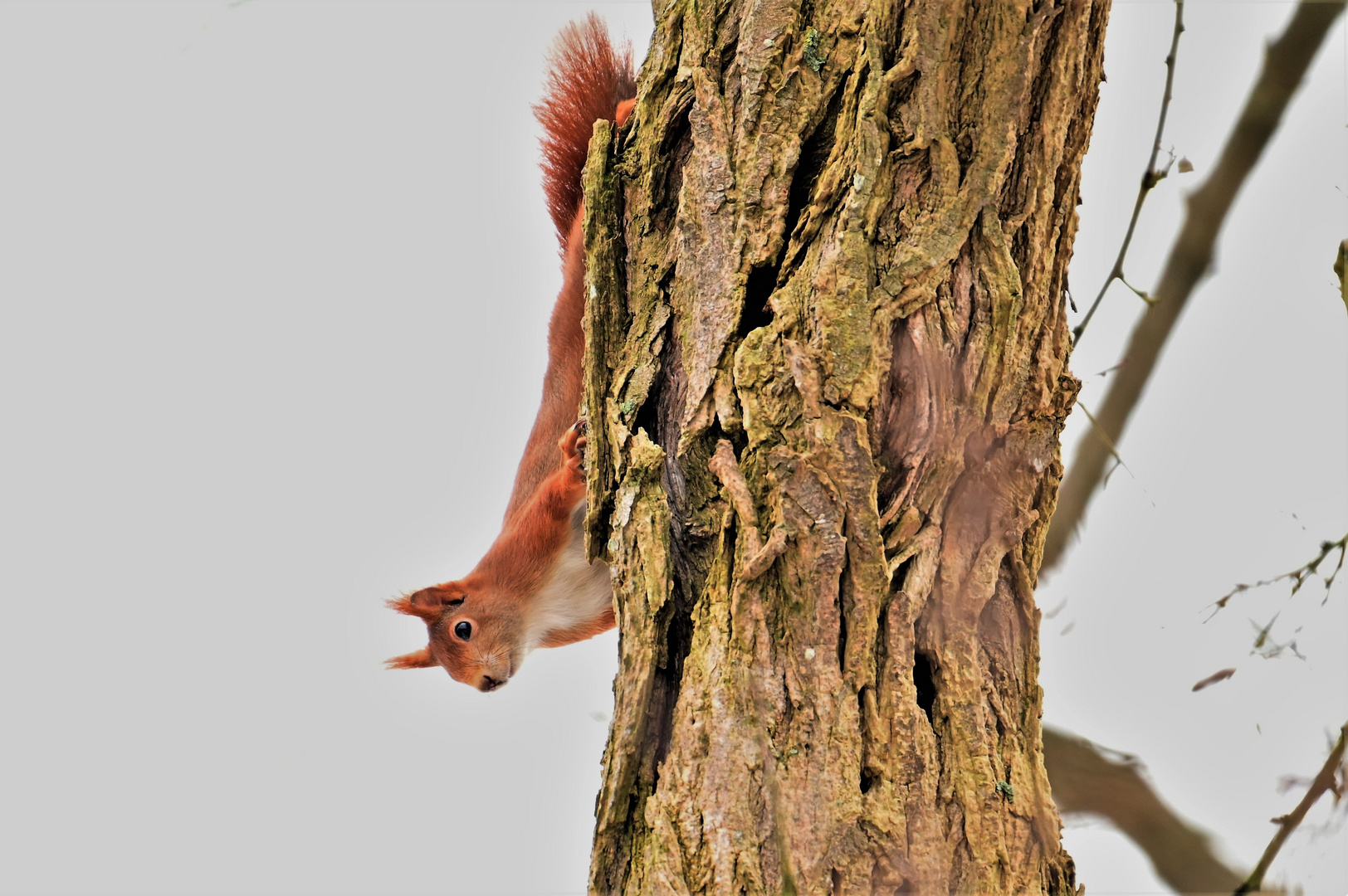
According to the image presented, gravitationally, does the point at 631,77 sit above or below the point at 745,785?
above

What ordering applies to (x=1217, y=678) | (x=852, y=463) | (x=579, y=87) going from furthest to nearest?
(x=579, y=87), (x=1217, y=678), (x=852, y=463)

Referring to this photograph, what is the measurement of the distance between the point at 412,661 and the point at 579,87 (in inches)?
48.6

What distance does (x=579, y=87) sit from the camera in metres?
1.88

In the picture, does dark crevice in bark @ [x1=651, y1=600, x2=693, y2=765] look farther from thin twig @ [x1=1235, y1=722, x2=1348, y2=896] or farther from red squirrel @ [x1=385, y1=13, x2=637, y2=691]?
Answer: thin twig @ [x1=1235, y1=722, x2=1348, y2=896]

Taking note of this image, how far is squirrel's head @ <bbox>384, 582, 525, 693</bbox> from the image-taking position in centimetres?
225

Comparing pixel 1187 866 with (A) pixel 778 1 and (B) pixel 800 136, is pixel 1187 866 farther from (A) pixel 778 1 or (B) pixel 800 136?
(A) pixel 778 1

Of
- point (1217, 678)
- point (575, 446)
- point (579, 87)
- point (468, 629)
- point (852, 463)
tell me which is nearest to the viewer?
point (852, 463)

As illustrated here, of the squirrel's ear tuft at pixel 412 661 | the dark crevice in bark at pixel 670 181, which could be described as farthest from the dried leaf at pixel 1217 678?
the squirrel's ear tuft at pixel 412 661

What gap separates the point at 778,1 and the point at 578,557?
125cm

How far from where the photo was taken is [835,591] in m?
1.07

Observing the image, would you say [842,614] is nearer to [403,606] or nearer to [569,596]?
[569,596]

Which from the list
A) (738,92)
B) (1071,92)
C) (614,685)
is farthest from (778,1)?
(614,685)

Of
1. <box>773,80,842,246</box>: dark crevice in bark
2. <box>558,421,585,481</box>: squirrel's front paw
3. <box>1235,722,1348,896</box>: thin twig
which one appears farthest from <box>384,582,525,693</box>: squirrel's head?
<box>1235,722,1348,896</box>: thin twig

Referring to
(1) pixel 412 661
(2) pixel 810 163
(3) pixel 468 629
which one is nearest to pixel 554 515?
(3) pixel 468 629
